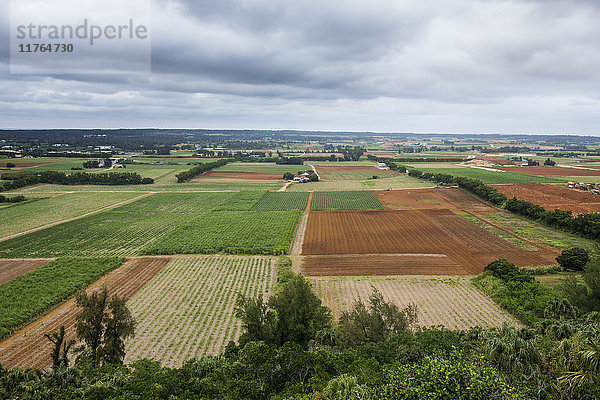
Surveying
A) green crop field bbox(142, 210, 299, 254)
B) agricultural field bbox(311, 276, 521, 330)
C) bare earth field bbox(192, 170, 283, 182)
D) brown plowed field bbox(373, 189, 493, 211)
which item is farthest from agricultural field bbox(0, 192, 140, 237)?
brown plowed field bbox(373, 189, 493, 211)

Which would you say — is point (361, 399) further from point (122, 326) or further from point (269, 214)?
point (269, 214)

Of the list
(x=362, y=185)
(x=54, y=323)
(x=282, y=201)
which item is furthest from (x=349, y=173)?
→ (x=54, y=323)

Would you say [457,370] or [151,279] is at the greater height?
[457,370]

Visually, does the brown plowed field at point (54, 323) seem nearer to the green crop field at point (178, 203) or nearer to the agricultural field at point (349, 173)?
the green crop field at point (178, 203)

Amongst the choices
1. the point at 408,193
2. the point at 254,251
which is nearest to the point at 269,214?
the point at 254,251

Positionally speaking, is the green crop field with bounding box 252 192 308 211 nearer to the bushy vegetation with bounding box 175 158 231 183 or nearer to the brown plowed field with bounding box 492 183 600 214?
the bushy vegetation with bounding box 175 158 231 183

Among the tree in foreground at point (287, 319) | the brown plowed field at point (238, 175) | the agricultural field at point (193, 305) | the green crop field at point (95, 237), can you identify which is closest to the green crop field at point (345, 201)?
the green crop field at point (95, 237)
